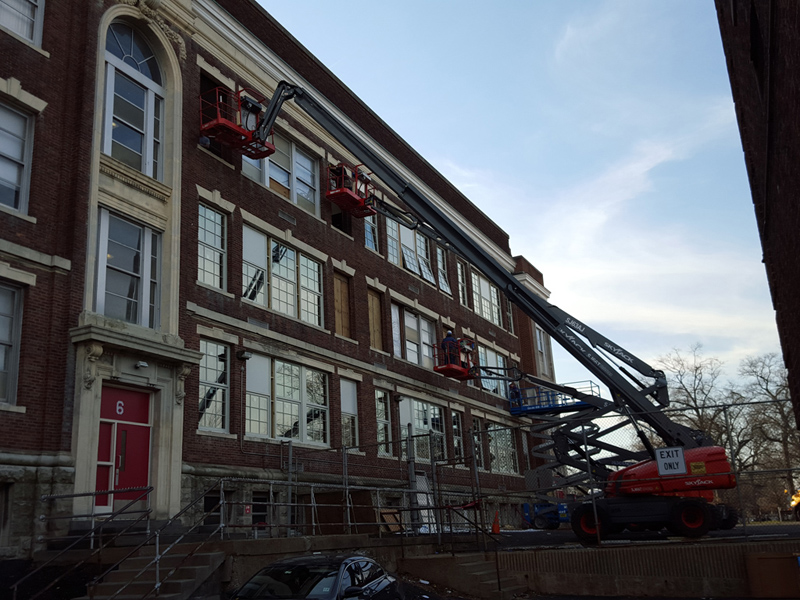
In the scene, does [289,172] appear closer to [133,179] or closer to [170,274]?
[133,179]

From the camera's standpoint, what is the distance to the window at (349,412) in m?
25.3

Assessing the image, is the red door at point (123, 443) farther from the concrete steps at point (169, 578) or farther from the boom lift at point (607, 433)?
the boom lift at point (607, 433)

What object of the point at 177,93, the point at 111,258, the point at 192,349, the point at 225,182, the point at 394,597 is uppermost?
the point at 177,93

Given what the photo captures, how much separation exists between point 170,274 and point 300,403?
642 cm

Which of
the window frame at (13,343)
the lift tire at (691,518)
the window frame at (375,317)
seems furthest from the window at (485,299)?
the window frame at (13,343)

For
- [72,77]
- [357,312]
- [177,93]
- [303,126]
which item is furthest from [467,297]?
[72,77]

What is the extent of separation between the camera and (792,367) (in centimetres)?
1232

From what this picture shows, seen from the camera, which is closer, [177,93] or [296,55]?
[177,93]

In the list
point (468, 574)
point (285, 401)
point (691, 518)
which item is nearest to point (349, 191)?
point (285, 401)

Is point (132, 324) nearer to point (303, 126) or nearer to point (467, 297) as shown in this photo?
point (303, 126)

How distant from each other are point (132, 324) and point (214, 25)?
10.4m

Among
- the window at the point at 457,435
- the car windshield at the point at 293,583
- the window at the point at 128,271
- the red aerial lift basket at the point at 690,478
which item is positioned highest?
the window at the point at 128,271

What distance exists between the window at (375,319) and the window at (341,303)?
1.45m

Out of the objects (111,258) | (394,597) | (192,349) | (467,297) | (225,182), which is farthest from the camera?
(467,297)
